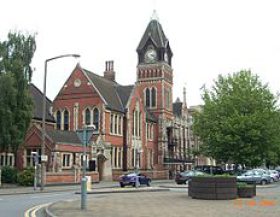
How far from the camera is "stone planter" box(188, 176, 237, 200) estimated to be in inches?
917

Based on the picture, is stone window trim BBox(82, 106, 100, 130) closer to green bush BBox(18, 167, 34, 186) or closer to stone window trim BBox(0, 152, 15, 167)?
stone window trim BBox(0, 152, 15, 167)

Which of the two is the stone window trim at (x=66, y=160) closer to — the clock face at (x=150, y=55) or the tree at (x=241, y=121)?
the tree at (x=241, y=121)

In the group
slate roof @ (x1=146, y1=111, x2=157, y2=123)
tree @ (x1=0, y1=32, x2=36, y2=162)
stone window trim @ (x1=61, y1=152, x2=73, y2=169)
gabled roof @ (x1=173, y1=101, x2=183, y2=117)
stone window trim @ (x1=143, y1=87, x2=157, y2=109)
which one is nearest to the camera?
tree @ (x1=0, y1=32, x2=36, y2=162)

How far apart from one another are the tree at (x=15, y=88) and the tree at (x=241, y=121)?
64.7 feet

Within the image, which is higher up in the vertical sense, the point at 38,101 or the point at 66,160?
the point at 38,101

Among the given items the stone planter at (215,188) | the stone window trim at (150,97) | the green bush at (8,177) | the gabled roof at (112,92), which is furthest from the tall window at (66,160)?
the stone window trim at (150,97)

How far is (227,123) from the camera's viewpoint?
156ft

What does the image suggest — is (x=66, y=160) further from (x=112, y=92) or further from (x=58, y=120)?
(x=112, y=92)

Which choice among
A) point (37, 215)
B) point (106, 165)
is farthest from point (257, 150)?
point (37, 215)

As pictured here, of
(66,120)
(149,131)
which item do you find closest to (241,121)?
(66,120)

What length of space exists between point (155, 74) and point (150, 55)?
3.29m

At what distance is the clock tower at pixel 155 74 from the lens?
247 feet

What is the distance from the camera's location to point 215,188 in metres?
23.3

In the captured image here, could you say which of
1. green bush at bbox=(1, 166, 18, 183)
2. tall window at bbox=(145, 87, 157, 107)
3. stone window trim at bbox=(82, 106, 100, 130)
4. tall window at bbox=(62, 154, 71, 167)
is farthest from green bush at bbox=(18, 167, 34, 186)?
tall window at bbox=(145, 87, 157, 107)
